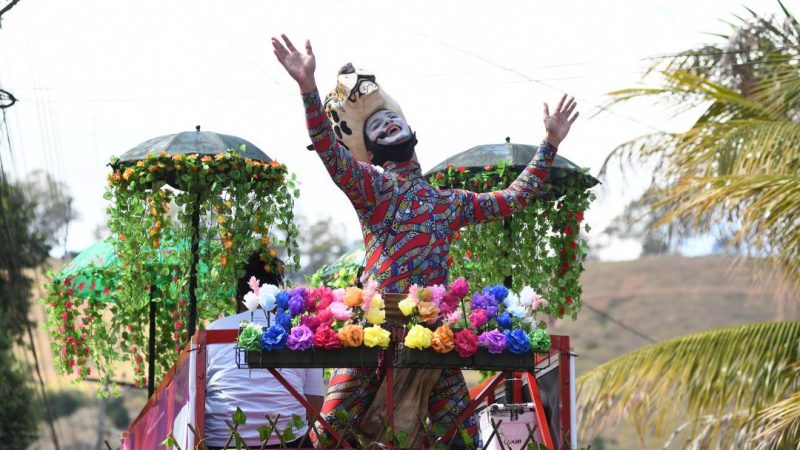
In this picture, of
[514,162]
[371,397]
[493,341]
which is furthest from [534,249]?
[493,341]

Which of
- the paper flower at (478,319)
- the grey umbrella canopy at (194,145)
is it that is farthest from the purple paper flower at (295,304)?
the grey umbrella canopy at (194,145)

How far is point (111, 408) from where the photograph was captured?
48250 mm

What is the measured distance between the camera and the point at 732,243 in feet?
35.0

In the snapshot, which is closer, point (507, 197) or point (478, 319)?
point (478, 319)

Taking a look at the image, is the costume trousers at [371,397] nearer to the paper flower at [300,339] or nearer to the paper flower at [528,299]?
the paper flower at [528,299]

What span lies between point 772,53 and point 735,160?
1.83 meters

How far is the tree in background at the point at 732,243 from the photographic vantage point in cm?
1058

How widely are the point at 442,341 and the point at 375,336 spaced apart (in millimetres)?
282

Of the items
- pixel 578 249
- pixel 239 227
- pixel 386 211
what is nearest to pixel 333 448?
pixel 386 211

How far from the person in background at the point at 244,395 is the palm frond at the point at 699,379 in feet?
18.4

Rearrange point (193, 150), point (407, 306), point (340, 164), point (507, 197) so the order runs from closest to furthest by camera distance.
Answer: point (407, 306) < point (340, 164) < point (507, 197) < point (193, 150)

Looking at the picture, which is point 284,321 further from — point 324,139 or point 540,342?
point 540,342

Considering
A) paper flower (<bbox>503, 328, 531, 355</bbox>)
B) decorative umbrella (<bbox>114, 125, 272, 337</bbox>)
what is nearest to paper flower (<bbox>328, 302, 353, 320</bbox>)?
paper flower (<bbox>503, 328, 531, 355</bbox>)

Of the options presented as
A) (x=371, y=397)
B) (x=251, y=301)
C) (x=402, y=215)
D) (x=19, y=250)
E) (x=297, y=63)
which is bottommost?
(x=371, y=397)
